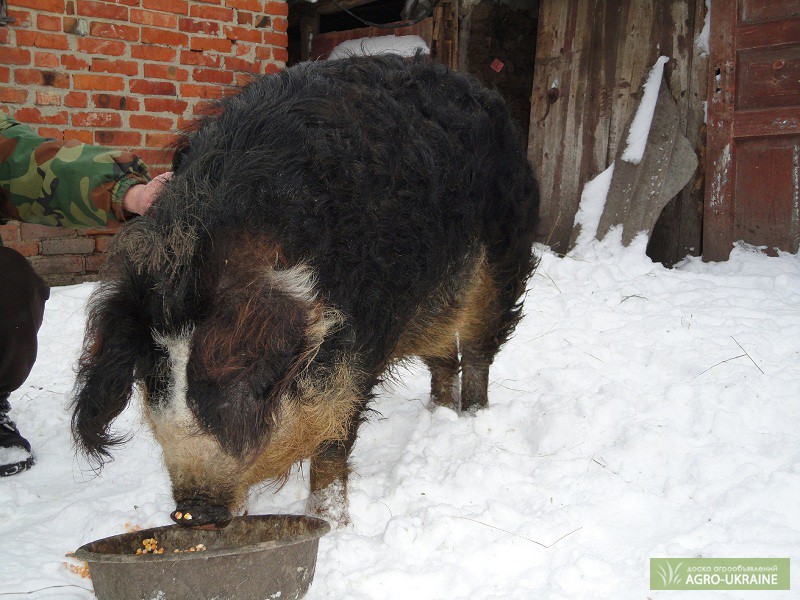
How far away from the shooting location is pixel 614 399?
3.58 metres

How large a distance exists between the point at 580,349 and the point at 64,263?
3554 mm

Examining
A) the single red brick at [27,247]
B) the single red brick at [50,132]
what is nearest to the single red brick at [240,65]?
the single red brick at [50,132]

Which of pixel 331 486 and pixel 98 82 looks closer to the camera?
pixel 331 486

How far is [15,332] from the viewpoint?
3.20m

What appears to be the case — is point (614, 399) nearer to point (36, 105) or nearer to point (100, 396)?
point (100, 396)

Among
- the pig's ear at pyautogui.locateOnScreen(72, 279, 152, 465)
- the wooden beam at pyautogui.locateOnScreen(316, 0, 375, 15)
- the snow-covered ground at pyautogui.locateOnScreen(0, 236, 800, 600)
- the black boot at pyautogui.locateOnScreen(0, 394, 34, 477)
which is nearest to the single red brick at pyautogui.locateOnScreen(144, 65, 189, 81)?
the snow-covered ground at pyautogui.locateOnScreen(0, 236, 800, 600)

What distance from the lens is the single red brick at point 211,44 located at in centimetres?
561

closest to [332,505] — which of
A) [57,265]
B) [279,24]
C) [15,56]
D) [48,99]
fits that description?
[57,265]

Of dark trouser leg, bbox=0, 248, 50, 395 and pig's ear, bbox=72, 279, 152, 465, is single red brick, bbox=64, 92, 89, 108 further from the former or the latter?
pig's ear, bbox=72, 279, 152, 465

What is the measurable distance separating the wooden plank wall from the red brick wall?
256 centimetres

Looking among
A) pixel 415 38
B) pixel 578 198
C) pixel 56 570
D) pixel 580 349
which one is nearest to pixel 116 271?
pixel 56 570

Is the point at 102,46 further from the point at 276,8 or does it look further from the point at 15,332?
the point at 15,332

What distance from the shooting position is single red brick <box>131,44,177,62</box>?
5344 mm

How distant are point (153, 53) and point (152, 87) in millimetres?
240
